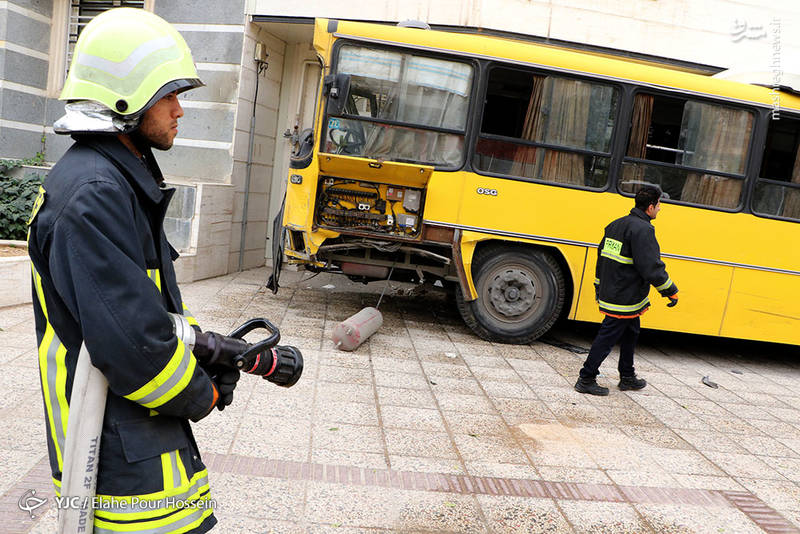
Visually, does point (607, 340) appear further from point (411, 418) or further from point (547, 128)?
point (547, 128)

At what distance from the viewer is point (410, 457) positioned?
13.4ft

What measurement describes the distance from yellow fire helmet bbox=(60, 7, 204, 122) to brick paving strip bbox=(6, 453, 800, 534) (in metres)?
2.55

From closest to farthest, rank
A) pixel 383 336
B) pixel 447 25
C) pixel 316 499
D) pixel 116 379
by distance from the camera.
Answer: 1. pixel 116 379
2. pixel 316 499
3. pixel 383 336
4. pixel 447 25

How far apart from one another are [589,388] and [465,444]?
1.88 meters

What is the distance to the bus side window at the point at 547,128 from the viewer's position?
7.04m

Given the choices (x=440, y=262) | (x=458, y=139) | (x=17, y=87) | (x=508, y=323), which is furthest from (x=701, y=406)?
(x=17, y=87)

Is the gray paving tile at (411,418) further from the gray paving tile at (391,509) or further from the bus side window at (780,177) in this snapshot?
the bus side window at (780,177)

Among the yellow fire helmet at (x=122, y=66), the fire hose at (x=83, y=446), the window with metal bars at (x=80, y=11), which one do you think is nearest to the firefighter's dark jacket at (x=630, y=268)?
the yellow fire helmet at (x=122, y=66)

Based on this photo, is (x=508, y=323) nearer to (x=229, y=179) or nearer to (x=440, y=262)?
(x=440, y=262)

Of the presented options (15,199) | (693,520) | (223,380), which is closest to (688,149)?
(693,520)

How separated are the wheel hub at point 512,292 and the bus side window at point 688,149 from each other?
148 centimetres

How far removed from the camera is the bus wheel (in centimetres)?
717

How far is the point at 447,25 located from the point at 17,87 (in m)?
6.41

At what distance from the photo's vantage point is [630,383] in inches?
237
